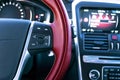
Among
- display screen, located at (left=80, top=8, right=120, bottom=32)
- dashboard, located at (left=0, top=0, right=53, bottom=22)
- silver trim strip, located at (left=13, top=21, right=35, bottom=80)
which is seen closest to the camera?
silver trim strip, located at (left=13, top=21, right=35, bottom=80)

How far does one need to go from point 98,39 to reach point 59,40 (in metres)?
0.29

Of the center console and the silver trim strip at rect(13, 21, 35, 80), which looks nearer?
the silver trim strip at rect(13, 21, 35, 80)

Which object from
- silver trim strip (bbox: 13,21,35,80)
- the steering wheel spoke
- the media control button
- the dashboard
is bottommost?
the media control button

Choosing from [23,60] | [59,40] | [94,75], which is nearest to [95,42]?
[94,75]

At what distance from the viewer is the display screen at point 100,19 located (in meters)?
1.31

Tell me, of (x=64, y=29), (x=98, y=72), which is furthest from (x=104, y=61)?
(x=64, y=29)

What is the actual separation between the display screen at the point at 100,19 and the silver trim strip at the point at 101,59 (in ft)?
0.42

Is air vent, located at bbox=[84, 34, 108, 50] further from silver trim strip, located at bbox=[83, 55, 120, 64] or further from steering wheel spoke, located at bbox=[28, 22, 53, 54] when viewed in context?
steering wheel spoke, located at bbox=[28, 22, 53, 54]

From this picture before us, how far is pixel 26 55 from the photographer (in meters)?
0.98

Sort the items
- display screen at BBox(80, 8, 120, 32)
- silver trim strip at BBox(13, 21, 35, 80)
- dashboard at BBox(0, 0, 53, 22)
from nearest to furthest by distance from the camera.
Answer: silver trim strip at BBox(13, 21, 35, 80) → dashboard at BBox(0, 0, 53, 22) → display screen at BBox(80, 8, 120, 32)

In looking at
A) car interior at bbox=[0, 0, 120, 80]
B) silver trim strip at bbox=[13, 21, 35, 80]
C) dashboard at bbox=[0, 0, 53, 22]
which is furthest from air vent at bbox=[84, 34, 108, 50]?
silver trim strip at bbox=[13, 21, 35, 80]

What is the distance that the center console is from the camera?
1217mm

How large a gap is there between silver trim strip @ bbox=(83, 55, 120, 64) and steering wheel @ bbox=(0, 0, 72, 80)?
0.23 metres

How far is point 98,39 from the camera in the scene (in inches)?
50.1
